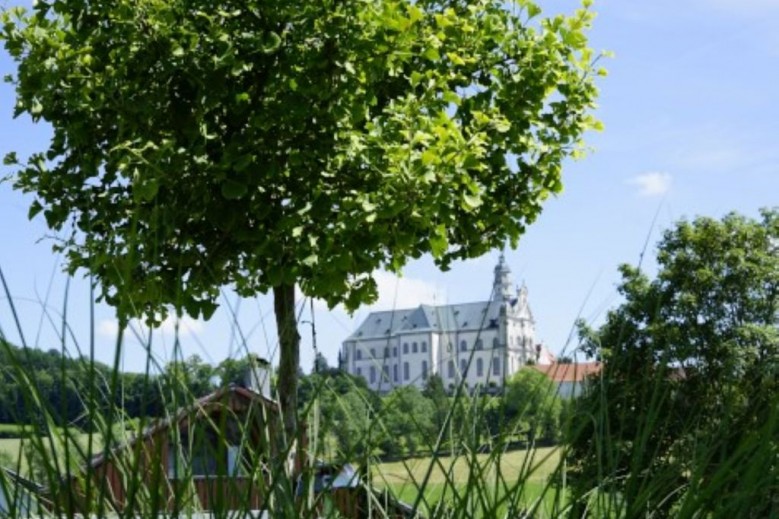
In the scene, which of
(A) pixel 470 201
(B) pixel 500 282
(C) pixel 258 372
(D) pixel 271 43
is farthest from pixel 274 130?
(C) pixel 258 372

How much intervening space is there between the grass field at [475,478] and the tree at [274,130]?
8.28 meters

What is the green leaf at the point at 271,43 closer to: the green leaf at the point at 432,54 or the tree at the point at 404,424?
the green leaf at the point at 432,54

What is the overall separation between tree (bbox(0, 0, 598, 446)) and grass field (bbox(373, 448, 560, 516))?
8278 millimetres

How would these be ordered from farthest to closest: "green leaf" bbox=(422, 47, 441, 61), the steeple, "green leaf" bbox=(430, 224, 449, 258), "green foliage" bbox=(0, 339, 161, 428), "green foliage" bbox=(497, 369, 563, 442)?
"green leaf" bbox=(422, 47, 441, 61), "green leaf" bbox=(430, 224, 449, 258), the steeple, "green foliage" bbox=(497, 369, 563, 442), "green foliage" bbox=(0, 339, 161, 428)

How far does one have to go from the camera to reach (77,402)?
2.91 metres

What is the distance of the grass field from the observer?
200 cm

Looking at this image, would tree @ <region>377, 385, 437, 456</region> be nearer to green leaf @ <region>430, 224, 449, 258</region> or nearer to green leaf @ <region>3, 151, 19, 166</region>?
green leaf @ <region>430, 224, 449, 258</region>

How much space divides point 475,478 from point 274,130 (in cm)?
1022

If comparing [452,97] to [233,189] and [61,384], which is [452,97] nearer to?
[233,189]

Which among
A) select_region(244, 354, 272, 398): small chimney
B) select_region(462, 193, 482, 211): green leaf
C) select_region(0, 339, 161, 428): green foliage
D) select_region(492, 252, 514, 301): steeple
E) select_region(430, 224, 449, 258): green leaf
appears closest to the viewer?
select_region(0, 339, 161, 428): green foliage

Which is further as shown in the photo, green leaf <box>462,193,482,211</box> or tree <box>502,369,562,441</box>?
green leaf <box>462,193,482,211</box>

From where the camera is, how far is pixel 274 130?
39.4ft

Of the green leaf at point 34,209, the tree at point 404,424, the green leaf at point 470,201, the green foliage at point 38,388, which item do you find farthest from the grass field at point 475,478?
the green leaf at point 34,209

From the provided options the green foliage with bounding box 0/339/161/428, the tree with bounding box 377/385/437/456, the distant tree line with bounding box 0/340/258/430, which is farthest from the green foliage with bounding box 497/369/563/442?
the green foliage with bounding box 0/339/161/428
